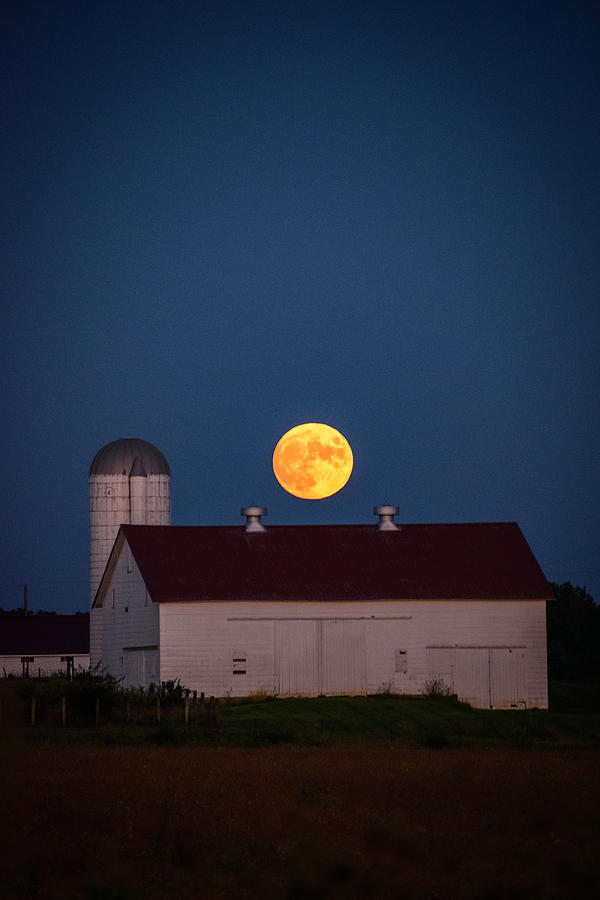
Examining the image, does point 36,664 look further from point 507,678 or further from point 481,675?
point 507,678

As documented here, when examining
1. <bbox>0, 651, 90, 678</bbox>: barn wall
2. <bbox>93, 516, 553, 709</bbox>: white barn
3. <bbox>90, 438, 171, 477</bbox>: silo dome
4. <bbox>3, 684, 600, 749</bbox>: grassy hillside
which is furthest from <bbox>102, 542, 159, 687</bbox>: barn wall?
<bbox>0, 651, 90, 678</bbox>: barn wall

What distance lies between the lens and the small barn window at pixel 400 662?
1781 inches

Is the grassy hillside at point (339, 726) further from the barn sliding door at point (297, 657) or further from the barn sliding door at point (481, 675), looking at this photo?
the barn sliding door at point (481, 675)

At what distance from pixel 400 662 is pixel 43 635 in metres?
34.6

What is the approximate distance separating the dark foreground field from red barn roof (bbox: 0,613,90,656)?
154ft

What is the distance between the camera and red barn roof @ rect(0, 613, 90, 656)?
241 feet

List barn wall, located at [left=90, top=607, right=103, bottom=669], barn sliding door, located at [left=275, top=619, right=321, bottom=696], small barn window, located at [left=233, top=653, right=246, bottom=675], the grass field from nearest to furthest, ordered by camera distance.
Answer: the grass field, small barn window, located at [left=233, top=653, right=246, bottom=675], barn sliding door, located at [left=275, top=619, right=321, bottom=696], barn wall, located at [left=90, top=607, right=103, bottom=669]

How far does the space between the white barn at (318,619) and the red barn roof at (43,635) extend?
26139 mm

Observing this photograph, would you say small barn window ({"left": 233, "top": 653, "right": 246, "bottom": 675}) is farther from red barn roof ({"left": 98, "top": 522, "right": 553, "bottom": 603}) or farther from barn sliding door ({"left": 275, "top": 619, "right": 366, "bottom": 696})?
red barn roof ({"left": 98, "top": 522, "right": 553, "bottom": 603})

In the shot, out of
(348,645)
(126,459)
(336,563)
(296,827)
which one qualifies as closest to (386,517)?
(336,563)

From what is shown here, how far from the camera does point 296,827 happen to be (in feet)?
61.3

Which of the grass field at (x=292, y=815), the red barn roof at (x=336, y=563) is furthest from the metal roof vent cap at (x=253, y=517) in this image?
the grass field at (x=292, y=815)

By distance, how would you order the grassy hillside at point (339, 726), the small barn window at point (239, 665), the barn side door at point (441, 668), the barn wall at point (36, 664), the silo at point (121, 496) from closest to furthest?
1. the grassy hillside at point (339, 726)
2. the small barn window at point (239, 665)
3. the barn side door at point (441, 668)
4. the silo at point (121, 496)
5. the barn wall at point (36, 664)

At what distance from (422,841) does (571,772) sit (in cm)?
856
